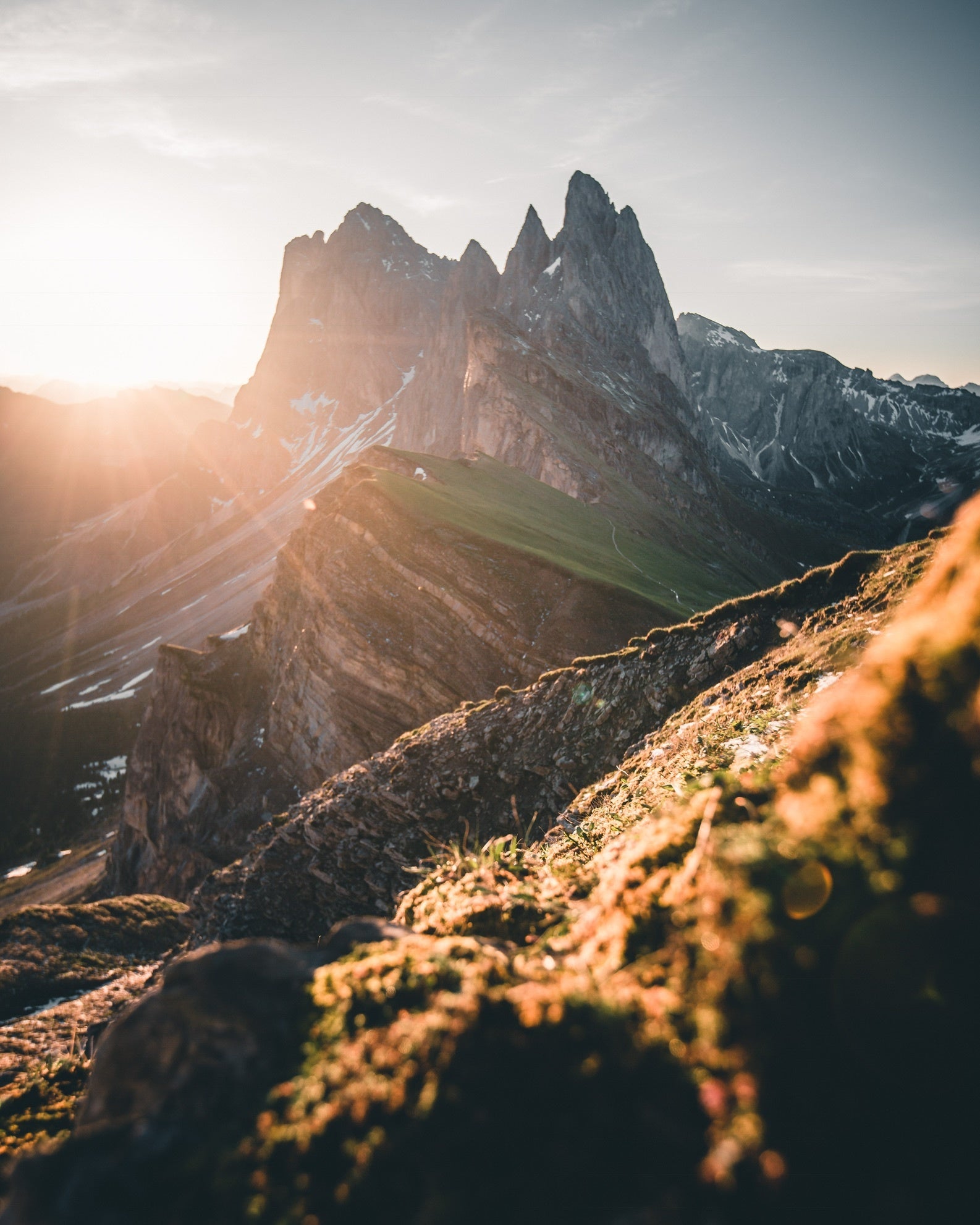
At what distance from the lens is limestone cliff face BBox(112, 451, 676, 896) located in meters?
37.9

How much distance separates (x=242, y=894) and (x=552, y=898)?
15.9 metres

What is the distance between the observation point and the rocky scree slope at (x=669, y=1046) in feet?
8.63

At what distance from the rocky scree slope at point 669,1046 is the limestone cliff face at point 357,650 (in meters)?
32.1

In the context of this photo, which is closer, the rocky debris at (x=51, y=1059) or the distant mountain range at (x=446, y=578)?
the rocky debris at (x=51, y=1059)

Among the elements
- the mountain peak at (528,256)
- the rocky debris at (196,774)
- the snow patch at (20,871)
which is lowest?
the snow patch at (20,871)

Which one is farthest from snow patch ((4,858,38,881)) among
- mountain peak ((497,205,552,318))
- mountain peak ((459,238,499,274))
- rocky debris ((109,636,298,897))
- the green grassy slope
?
mountain peak ((459,238,499,274))

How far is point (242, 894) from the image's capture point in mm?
18891

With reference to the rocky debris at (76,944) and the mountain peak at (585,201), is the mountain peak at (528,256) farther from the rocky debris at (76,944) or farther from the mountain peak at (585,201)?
the rocky debris at (76,944)

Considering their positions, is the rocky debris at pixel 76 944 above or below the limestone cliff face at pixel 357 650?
below

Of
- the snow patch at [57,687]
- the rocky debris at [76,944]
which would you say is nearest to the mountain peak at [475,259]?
the snow patch at [57,687]

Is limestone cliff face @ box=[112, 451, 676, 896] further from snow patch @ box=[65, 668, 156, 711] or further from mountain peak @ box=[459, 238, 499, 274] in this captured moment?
mountain peak @ box=[459, 238, 499, 274]

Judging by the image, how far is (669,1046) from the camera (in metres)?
3.18

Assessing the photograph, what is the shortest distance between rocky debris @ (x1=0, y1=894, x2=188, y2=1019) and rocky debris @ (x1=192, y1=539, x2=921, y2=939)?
8.47m

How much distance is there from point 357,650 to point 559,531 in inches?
1013
